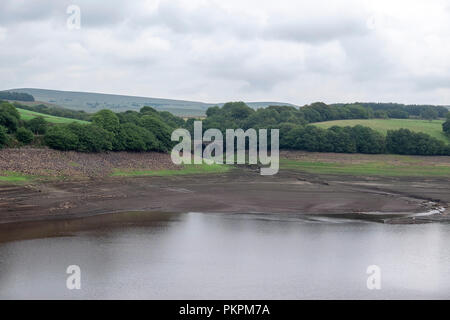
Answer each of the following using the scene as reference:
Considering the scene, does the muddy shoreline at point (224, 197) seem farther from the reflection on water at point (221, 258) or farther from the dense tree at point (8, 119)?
the dense tree at point (8, 119)

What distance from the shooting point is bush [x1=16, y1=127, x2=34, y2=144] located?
59656 millimetres

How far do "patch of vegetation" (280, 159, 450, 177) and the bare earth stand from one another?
5.39 m

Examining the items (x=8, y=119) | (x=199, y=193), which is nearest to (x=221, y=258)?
(x=199, y=193)

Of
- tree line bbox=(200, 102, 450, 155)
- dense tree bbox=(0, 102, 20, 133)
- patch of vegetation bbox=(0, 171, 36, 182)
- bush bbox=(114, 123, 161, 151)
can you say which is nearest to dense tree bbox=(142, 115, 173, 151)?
bush bbox=(114, 123, 161, 151)

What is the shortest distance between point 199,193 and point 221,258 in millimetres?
24461

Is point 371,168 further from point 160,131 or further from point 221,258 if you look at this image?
point 221,258

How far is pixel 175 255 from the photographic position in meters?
28.8

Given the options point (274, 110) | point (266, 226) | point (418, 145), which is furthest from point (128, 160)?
point (274, 110)

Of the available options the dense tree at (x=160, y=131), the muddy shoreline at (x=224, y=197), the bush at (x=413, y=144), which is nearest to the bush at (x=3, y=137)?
the muddy shoreline at (x=224, y=197)

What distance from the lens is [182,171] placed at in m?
69.4

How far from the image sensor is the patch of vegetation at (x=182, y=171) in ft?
Result: 202

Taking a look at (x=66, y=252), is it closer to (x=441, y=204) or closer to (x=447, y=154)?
(x=441, y=204)

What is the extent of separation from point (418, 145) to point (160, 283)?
76305 millimetres
